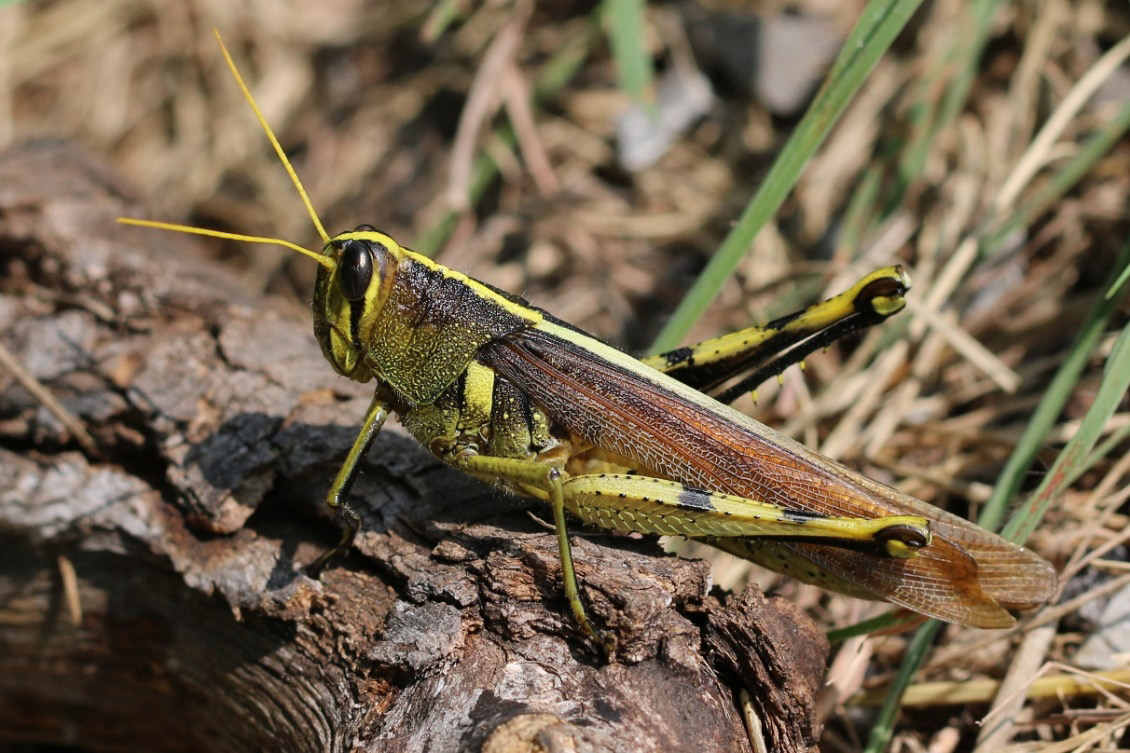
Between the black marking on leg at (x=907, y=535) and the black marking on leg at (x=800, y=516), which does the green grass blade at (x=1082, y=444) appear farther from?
the black marking on leg at (x=800, y=516)

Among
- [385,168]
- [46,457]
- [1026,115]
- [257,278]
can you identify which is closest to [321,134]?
[385,168]

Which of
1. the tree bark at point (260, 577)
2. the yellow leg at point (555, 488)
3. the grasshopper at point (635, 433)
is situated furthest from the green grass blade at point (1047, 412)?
the yellow leg at point (555, 488)

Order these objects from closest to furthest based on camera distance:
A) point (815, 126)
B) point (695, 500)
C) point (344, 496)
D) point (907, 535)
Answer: point (907, 535), point (695, 500), point (344, 496), point (815, 126)

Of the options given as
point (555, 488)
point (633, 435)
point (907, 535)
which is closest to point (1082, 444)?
point (907, 535)

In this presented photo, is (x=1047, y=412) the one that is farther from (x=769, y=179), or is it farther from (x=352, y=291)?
(x=352, y=291)

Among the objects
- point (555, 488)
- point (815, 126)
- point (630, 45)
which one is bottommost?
point (555, 488)

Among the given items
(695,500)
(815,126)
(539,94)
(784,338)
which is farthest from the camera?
(539,94)

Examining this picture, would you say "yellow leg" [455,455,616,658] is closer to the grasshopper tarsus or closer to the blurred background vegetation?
the grasshopper tarsus
